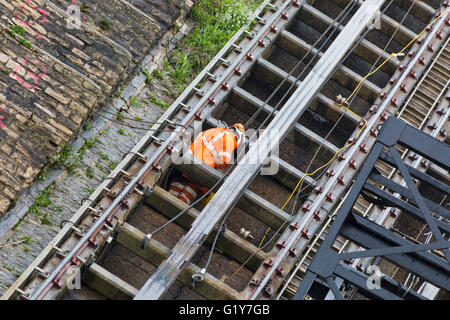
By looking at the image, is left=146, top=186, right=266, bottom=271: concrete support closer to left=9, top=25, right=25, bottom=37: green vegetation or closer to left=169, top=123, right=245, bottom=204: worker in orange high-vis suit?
left=169, top=123, right=245, bottom=204: worker in orange high-vis suit

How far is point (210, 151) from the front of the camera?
12328 millimetres

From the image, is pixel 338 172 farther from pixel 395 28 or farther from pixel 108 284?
pixel 108 284

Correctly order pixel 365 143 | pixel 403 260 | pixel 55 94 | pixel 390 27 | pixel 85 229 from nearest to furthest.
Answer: pixel 403 260, pixel 85 229, pixel 55 94, pixel 365 143, pixel 390 27

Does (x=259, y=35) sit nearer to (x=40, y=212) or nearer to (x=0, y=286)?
(x=40, y=212)

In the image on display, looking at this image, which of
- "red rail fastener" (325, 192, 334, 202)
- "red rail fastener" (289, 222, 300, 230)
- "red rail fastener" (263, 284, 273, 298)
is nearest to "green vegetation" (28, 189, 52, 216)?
"red rail fastener" (263, 284, 273, 298)

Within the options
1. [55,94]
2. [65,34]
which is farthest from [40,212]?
[65,34]

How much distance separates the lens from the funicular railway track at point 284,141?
11.5 metres

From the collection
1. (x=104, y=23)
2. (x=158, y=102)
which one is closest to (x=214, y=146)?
(x=158, y=102)

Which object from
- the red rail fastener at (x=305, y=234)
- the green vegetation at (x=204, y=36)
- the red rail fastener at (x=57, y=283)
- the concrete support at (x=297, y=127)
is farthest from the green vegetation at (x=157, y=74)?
the red rail fastener at (x=57, y=283)

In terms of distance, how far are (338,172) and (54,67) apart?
532 centimetres

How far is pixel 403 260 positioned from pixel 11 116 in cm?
671

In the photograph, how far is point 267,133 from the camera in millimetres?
12680

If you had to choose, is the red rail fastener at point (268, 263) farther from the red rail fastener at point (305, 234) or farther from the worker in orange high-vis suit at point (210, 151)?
the worker in orange high-vis suit at point (210, 151)

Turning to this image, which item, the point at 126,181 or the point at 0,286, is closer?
the point at 0,286
